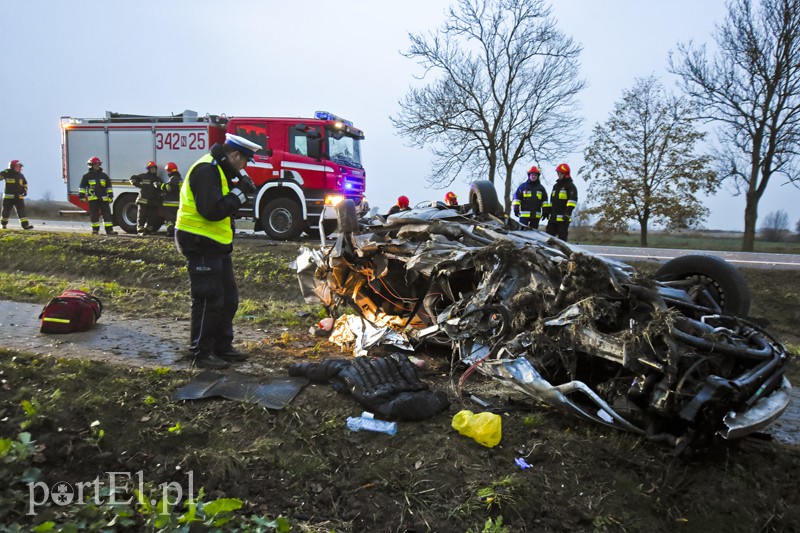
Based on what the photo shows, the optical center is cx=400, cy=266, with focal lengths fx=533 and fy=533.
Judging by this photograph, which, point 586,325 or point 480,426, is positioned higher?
point 586,325

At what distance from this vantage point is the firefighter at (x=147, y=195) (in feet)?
39.6

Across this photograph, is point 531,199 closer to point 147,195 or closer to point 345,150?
point 345,150

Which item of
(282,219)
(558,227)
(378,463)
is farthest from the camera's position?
(282,219)

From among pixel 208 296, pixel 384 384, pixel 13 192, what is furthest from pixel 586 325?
pixel 13 192

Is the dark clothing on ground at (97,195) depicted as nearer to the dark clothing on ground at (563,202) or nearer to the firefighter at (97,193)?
the firefighter at (97,193)

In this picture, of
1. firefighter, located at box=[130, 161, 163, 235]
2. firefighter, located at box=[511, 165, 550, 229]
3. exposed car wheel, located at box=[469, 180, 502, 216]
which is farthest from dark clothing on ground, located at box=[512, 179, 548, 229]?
firefighter, located at box=[130, 161, 163, 235]

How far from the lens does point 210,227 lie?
4219 mm

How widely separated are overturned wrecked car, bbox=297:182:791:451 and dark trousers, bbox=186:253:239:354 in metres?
1.10

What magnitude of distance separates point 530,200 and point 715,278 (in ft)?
18.2

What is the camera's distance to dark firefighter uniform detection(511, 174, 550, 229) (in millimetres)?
9570

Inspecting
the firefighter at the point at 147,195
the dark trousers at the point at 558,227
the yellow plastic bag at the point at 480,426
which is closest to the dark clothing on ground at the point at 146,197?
the firefighter at the point at 147,195

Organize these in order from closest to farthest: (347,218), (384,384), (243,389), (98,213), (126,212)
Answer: (384,384)
(243,389)
(347,218)
(98,213)
(126,212)

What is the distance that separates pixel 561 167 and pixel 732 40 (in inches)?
417

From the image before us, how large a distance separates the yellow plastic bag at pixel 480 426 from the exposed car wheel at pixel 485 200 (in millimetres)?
2353
